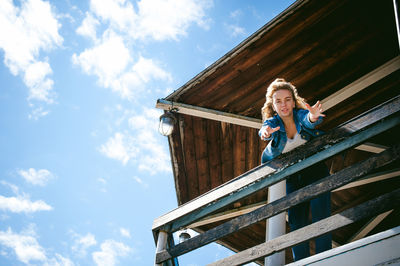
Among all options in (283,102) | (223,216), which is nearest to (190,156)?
(223,216)

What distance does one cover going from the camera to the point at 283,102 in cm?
314

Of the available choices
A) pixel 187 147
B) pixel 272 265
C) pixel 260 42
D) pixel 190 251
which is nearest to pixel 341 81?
pixel 260 42

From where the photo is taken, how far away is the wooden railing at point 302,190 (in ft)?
6.74

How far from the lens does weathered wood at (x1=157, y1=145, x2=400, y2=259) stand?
82.4 inches

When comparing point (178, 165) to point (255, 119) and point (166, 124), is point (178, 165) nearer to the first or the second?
point (166, 124)

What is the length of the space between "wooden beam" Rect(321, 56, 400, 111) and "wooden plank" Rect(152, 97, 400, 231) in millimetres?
2554

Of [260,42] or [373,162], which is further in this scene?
[260,42]

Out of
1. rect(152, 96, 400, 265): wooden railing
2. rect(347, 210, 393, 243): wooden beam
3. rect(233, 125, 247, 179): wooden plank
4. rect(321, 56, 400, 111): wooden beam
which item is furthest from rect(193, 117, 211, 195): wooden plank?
rect(347, 210, 393, 243): wooden beam

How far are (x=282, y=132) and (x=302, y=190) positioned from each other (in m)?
0.79

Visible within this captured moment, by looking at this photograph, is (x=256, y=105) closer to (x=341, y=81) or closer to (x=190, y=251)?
(x=341, y=81)

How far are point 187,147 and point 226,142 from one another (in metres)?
0.73

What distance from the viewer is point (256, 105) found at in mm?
5145

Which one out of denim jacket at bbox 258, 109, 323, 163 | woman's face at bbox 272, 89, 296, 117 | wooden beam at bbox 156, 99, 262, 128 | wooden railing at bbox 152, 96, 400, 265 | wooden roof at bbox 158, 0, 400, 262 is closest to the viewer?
wooden railing at bbox 152, 96, 400, 265

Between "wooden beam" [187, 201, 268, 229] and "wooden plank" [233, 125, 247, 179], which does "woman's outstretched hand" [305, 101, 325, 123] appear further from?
"wooden beam" [187, 201, 268, 229]
